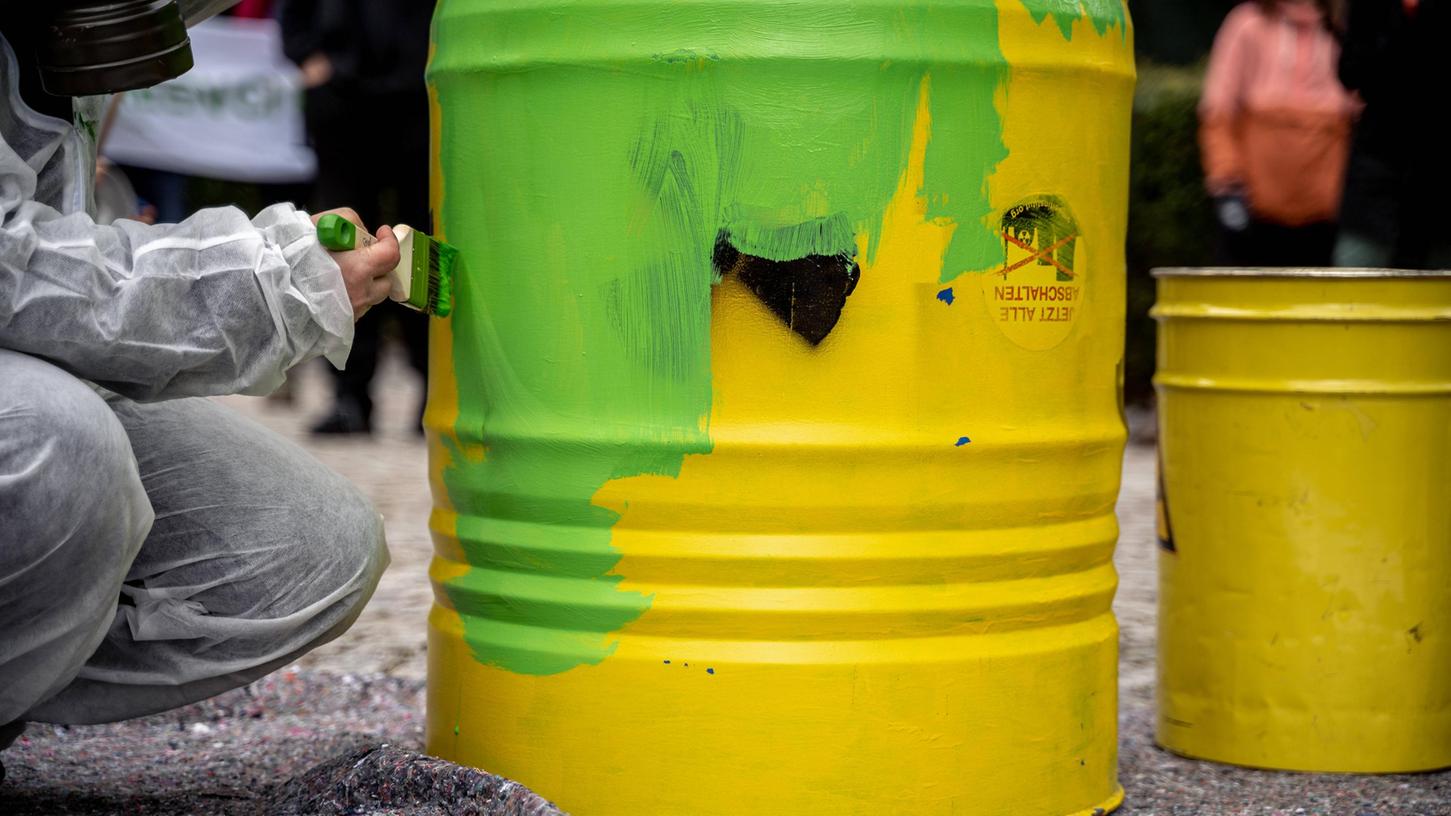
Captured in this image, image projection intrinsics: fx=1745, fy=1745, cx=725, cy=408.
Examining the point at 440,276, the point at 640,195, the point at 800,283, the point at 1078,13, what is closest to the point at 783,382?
the point at 800,283

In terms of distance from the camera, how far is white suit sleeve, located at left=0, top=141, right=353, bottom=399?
68.1 inches

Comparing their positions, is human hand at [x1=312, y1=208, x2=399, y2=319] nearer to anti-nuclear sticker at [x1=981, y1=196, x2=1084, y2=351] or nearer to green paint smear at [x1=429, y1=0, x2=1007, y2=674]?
green paint smear at [x1=429, y1=0, x2=1007, y2=674]

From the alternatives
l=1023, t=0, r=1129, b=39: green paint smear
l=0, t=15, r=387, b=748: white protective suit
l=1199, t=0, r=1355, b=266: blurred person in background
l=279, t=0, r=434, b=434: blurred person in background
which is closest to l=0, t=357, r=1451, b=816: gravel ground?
l=0, t=15, r=387, b=748: white protective suit

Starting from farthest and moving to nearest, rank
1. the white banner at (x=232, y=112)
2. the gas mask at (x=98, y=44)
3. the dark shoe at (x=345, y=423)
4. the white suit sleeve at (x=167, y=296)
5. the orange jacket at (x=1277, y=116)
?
1. the white banner at (x=232, y=112)
2. the dark shoe at (x=345, y=423)
3. the orange jacket at (x=1277, y=116)
4. the gas mask at (x=98, y=44)
5. the white suit sleeve at (x=167, y=296)

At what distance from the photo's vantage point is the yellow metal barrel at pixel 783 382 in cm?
192

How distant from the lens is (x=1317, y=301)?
7.91ft

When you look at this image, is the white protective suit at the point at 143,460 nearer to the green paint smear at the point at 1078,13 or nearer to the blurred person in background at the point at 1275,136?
the green paint smear at the point at 1078,13

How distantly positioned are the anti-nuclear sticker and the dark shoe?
463cm

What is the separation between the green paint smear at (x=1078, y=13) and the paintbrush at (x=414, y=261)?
0.73 meters

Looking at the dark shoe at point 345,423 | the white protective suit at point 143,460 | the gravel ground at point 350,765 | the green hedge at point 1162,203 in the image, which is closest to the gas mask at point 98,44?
the white protective suit at point 143,460

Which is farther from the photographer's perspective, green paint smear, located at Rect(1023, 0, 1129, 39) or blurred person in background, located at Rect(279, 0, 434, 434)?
blurred person in background, located at Rect(279, 0, 434, 434)

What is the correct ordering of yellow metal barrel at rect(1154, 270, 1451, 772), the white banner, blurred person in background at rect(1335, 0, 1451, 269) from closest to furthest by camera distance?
yellow metal barrel at rect(1154, 270, 1451, 772) < blurred person in background at rect(1335, 0, 1451, 269) < the white banner

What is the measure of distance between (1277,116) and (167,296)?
4099mm

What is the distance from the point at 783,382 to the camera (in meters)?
1.93
